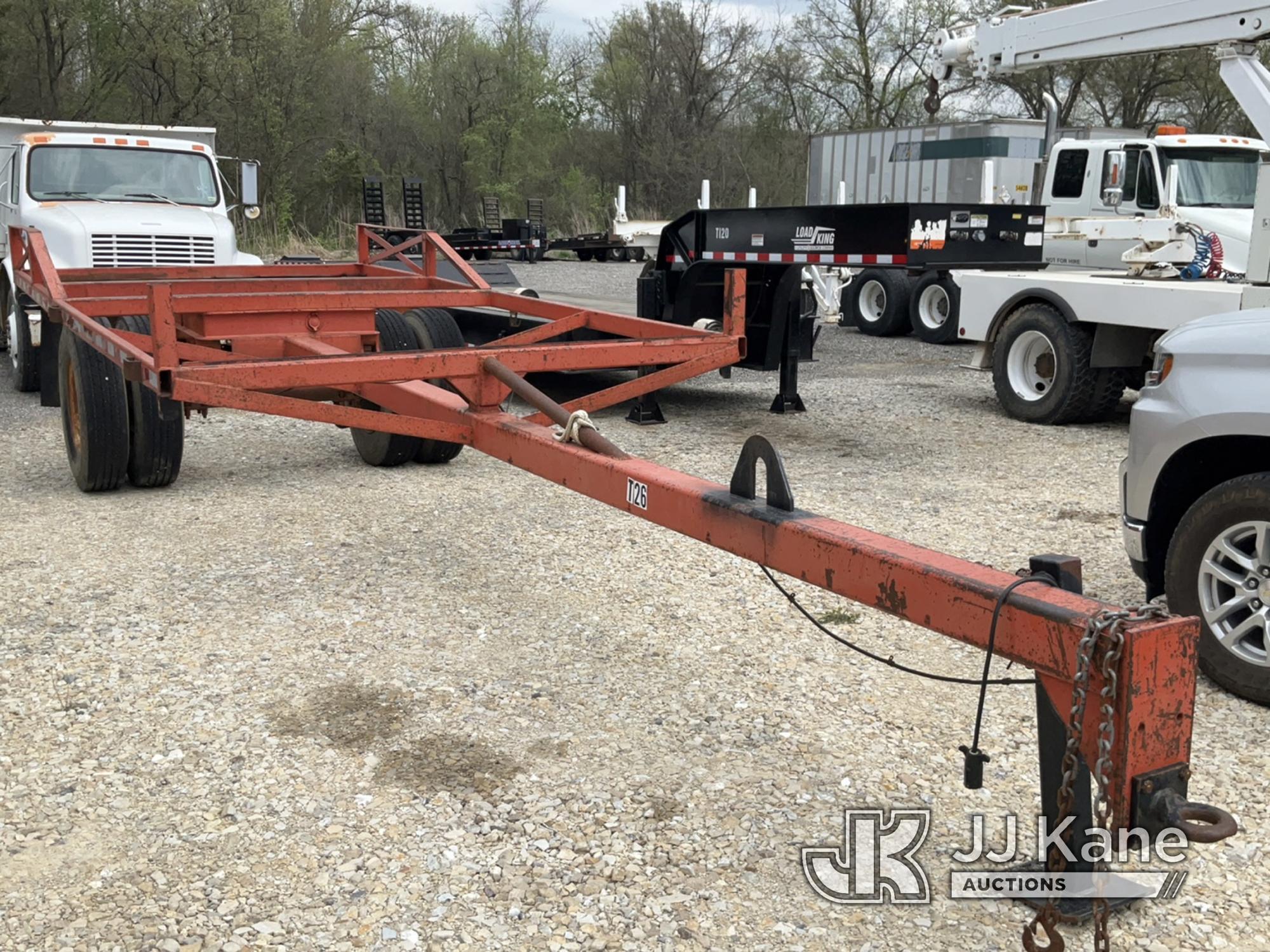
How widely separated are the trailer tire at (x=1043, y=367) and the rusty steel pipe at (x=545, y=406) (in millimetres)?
5682

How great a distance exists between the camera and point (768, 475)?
3104 millimetres

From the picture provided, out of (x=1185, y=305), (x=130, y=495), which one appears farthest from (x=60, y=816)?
(x=1185, y=305)

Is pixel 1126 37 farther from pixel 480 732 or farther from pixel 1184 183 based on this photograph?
pixel 480 732

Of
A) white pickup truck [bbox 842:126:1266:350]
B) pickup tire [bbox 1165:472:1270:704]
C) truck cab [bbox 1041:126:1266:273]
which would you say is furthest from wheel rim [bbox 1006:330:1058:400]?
pickup tire [bbox 1165:472:1270:704]

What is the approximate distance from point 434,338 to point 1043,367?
16.3ft

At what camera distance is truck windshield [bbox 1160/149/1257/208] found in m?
12.8

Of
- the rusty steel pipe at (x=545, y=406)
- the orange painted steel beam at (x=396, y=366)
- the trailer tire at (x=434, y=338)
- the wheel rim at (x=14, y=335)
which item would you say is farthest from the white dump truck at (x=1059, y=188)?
the wheel rim at (x=14, y=335)

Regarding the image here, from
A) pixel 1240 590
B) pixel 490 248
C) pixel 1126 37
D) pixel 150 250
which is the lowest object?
pixel 1240 590

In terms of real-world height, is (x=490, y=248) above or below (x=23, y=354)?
above

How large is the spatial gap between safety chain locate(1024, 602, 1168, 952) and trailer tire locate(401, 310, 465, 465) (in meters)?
5.63

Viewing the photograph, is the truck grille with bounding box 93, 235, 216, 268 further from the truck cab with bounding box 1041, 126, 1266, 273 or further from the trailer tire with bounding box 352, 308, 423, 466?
A: the truck cab with bounding box 1041, 126, 1266, 273

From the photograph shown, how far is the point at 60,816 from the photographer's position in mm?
3385

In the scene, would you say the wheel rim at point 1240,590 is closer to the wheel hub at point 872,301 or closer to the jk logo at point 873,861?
the jk logo at point 873,861

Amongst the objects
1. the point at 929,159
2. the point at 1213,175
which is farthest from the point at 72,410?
the point at 929,159
